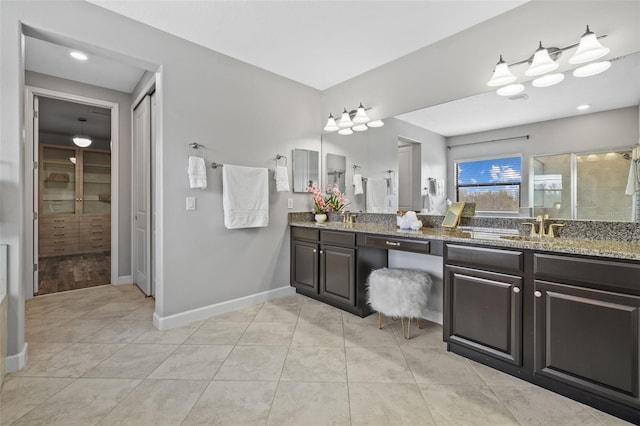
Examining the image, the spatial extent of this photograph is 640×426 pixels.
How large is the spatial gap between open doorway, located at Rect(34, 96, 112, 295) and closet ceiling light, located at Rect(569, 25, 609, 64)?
19.5ft

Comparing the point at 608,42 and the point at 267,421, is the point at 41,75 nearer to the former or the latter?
the point at 267,421

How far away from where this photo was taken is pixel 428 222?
2820 millimetres

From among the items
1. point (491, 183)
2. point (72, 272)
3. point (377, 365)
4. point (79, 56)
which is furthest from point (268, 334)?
point (72, 272)

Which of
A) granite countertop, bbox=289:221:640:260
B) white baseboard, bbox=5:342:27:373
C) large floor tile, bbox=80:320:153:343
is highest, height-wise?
granite countertop, bbox=289:221:640:260

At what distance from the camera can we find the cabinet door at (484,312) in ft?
5.84

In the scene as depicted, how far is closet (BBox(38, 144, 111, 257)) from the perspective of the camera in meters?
5.70

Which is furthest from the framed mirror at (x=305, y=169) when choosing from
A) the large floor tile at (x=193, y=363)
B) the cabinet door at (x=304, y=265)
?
the large floor tile at (x=193, y=363)

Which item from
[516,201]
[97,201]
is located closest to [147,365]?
[516,201]

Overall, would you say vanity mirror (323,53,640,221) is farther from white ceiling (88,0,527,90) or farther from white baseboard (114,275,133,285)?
white baseboard (114,275,133,285)

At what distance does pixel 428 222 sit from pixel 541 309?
1260mm

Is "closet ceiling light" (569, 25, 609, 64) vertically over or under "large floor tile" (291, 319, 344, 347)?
over

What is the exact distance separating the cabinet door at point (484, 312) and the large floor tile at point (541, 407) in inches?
6.9

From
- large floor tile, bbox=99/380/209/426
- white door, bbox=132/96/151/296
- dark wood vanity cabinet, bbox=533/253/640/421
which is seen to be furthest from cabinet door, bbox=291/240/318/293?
dark wood vanity cabinet, bbox=533/253/640/421

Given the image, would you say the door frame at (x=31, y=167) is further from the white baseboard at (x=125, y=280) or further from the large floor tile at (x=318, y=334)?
the large floor tile at (x=318, y=334)
